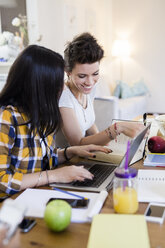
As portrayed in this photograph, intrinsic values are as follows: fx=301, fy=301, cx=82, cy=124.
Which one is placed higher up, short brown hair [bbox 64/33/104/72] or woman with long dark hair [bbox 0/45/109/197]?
short brown hair [bbox 64/33/104/72]

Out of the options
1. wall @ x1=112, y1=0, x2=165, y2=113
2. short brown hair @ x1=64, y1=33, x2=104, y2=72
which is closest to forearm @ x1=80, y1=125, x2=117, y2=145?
short brown hair @ x1=64, y1=33, x2=104, y2=72

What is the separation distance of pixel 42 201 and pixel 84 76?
88 centimetres

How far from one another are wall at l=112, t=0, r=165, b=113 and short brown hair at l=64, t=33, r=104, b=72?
4.06 m

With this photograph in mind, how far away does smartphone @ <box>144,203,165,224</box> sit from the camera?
804 millimetres

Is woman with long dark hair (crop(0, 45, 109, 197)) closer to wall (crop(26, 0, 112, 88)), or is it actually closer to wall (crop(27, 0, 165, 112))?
wall (crop(26, 0, 112, 88))

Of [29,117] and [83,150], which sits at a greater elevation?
[29,117]

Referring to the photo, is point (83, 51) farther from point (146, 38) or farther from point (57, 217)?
point (146, 38)

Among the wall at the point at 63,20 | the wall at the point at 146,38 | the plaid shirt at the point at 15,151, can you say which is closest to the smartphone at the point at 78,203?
the plaid shirt at the point at 15,151

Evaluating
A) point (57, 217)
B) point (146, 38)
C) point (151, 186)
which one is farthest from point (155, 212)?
point (146, 38)

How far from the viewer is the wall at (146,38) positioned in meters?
5.32

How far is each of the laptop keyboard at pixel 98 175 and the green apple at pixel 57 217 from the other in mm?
297

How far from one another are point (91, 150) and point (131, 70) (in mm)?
4540

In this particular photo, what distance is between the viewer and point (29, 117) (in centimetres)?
111

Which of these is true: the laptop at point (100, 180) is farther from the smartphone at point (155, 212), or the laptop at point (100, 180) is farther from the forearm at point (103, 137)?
the forearm at point (103, 137)
